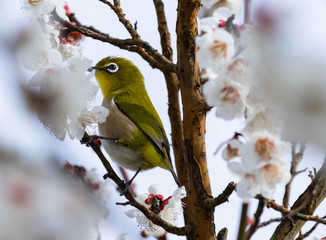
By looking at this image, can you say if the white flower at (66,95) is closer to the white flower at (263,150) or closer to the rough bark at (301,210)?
the white flower at (263,150)

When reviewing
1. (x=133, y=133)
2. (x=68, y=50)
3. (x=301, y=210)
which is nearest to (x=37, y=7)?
(x=68, y=50)

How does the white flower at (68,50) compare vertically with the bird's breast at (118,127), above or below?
below

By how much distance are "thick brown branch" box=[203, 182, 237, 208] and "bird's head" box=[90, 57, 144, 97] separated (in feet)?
5.38

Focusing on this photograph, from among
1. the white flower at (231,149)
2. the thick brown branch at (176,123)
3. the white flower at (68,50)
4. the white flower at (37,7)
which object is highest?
the thick brown branch at (176,123)

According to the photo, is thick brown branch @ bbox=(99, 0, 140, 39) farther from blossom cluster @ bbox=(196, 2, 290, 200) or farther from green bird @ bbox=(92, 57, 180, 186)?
blossom cluster @ bbox=(196, 2, 290, 200)

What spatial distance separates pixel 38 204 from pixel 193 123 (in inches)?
57.8

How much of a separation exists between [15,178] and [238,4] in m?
1.25

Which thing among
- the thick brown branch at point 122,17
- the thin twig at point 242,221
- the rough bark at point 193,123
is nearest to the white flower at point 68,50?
the rough bark at point 193,123

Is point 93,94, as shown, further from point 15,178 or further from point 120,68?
point 120,68

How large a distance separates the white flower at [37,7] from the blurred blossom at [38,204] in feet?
3.14

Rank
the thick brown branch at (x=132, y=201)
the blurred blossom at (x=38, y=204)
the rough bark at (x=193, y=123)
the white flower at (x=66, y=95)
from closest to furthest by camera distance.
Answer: the blurred blossom at (x=38, y=204) → the white flower at (x=66, y=95) → the thick brown branch at (x=132, y=201) → the rough bark at (x=193, y=123)

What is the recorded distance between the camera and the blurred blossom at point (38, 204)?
3.50 feet

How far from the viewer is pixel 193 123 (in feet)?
8.27

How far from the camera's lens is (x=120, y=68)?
402 cm
